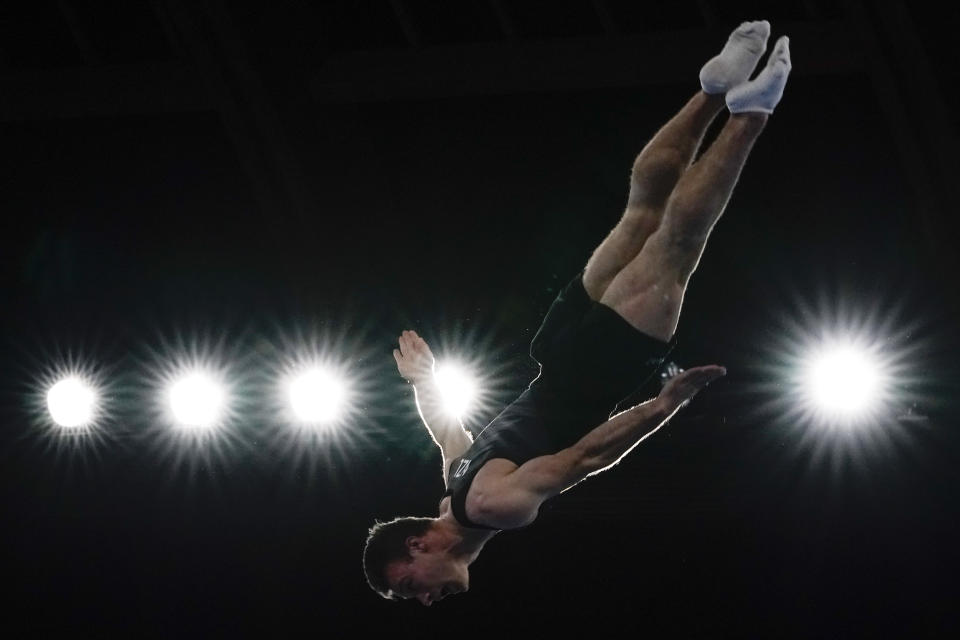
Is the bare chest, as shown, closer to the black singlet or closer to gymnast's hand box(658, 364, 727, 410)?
the black singlet

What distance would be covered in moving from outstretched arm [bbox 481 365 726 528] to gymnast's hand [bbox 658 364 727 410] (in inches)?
6.3

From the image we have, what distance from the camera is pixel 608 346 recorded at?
139 inches

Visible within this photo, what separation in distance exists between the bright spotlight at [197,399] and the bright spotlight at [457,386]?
1.33 meters

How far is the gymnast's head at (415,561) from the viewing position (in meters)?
3.71

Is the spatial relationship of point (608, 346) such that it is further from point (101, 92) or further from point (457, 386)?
point (101, 92)

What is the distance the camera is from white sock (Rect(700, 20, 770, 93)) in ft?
10.5

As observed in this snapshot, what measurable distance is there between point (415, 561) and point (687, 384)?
1433 mm

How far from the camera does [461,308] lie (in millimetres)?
5543

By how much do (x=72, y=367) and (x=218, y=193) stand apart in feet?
4.72

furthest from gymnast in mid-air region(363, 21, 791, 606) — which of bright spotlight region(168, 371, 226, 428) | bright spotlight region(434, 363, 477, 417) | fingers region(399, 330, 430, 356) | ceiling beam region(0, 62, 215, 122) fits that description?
ceiling beam region(0, 62, 215, 122)

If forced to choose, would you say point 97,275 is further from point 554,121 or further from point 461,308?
point 554,121

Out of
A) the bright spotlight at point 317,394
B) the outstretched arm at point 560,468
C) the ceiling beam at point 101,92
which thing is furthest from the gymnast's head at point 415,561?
the ceiling beam at point 101,92

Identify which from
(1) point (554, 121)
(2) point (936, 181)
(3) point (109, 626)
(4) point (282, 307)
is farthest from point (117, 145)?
(2) point (936, 181)

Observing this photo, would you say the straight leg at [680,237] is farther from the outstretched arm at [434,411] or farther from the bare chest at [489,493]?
the outstretched arm at [434,411]
